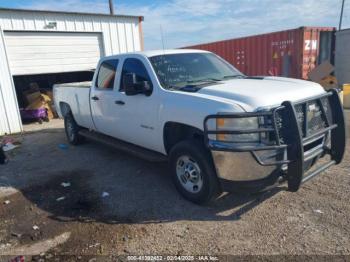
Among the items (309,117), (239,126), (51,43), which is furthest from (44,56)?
(309,117)

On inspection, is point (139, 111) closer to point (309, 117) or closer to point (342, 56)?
point (309, 117)

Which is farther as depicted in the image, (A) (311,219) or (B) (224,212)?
(B) (224,212)

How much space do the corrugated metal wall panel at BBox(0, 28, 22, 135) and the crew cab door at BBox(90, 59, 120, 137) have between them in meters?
5.25

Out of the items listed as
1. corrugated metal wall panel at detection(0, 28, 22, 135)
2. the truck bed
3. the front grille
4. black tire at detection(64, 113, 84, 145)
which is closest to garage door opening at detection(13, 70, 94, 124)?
corrugated metal wall panel at detection(0, 28, 22, 135)

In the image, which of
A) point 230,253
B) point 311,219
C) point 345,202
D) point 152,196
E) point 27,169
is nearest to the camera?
point 230,253

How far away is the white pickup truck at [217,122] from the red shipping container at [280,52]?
298 inches

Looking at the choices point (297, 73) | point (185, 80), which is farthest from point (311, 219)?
point (297, 73)

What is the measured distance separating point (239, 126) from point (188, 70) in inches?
67.7

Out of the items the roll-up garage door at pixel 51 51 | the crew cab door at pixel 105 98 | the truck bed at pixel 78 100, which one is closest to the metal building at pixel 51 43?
the roll-up garage door at pixel 51 51

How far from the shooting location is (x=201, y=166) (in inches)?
148

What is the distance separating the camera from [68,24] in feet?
36.5

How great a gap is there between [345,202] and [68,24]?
34.4 feet

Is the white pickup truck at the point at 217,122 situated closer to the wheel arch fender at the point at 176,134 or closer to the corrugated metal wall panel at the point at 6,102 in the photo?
the wheel arch fender at the point at 176,134

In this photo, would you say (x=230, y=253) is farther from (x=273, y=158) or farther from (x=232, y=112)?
(x=232, y=112)
